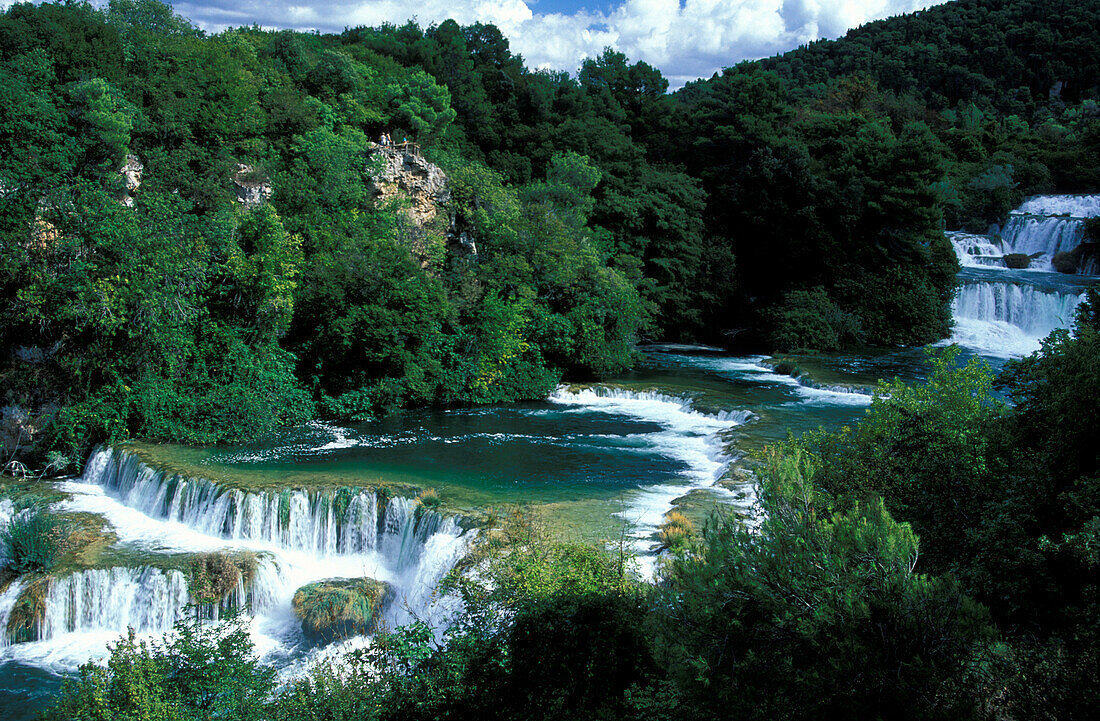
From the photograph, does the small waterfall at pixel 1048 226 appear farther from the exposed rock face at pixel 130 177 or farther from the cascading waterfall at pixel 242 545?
the exposed rock face at pixel 130 177

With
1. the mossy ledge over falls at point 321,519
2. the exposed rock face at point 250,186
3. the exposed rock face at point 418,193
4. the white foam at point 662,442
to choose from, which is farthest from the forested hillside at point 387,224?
the mossy ledge over falls at point 321,519

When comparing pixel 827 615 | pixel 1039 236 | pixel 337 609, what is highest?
pixel 1039 236

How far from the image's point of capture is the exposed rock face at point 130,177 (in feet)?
63.9

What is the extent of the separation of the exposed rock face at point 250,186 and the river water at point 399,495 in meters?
7.07

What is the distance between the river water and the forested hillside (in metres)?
1.70

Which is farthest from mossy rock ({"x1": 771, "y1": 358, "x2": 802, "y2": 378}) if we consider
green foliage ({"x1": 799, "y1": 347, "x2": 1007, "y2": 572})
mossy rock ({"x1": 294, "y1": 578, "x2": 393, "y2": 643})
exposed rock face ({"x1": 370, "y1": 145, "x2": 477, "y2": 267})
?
mossy rock ({"x1": 294, "y1": 578, "x2": 393, "y2": 643})

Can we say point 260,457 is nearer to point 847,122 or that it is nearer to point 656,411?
point 656,411

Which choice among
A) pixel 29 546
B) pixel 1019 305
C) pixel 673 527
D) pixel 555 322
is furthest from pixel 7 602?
pixel 1019 305

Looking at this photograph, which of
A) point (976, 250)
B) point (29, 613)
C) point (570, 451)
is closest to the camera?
point (29, 613)

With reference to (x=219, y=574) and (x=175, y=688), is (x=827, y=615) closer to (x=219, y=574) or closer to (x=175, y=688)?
(x=175, y=688)

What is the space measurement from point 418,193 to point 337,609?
1579 centimetres

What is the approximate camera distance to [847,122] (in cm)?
3253

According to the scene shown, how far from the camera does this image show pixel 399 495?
44.0 feet

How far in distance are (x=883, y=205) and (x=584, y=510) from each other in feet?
72.2
